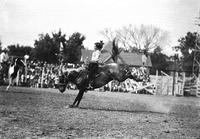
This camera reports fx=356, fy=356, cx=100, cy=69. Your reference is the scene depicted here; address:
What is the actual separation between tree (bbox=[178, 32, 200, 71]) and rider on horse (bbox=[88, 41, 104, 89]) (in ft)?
183

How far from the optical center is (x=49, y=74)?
114ft

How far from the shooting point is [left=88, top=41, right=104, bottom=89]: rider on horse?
14.6 metres

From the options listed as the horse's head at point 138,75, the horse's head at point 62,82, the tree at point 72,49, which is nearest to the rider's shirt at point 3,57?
the horse's head at point 138,75

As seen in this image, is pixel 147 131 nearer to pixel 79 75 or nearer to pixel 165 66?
pixel 79 75

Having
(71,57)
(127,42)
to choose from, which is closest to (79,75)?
(71,57)

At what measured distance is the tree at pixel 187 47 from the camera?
69375mm

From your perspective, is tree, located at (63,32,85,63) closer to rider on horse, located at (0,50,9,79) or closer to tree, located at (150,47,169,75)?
tree, located at (150,47,169,75)

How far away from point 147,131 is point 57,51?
2603 inches

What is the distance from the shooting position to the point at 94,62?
14.8 m

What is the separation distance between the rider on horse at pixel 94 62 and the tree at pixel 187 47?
55761 millimetres

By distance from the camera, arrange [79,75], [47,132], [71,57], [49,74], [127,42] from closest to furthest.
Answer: [47,132]
[79,75]
[49,74]
[71,57]
[127,42]

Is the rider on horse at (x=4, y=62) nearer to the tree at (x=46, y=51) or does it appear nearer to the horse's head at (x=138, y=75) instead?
the horse's head at (x=138, y=75)

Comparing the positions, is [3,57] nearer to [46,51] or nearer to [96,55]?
[96,55]

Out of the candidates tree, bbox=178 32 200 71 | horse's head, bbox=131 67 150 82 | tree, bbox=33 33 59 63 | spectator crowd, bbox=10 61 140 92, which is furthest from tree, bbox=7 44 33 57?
Result: horse's head, bbox=131 67 150 82
